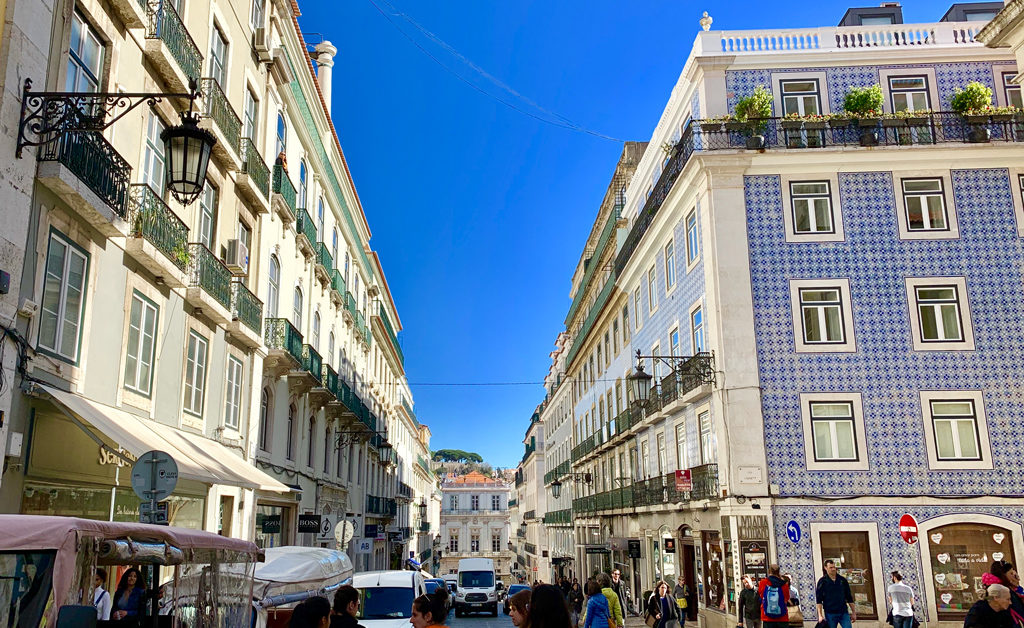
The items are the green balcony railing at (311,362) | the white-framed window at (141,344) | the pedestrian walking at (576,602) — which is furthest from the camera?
the pedestrian walking at (576,602)

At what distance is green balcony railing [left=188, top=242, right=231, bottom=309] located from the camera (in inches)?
583

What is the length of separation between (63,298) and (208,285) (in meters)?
5.00

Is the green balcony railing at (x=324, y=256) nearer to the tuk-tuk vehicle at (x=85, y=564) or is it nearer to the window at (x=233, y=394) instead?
the window at (x=233, y=394)

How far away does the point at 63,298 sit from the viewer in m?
10.3

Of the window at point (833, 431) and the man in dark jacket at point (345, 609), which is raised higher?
the window at point (833, 431)

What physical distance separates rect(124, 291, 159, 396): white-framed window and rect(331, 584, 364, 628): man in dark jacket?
7133 millimetres

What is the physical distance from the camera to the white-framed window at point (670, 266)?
2567cm

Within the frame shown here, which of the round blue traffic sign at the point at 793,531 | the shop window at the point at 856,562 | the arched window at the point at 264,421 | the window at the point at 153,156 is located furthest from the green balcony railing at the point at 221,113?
the shop window at the point at 856,562

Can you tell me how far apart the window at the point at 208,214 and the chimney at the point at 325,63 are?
46.2ft

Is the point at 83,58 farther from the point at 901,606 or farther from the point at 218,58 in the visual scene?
the point at 901,606

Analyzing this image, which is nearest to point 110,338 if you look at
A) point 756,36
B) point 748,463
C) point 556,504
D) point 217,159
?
point 217,159

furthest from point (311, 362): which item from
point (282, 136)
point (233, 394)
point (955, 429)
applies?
point (955, 429)

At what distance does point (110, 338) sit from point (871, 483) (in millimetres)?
17093

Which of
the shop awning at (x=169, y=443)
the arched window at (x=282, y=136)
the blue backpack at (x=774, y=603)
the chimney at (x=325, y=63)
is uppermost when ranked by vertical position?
the chimney at (x=325, y=63)
